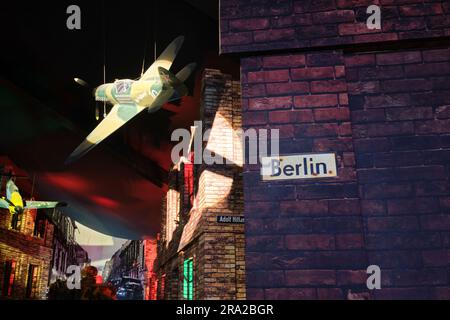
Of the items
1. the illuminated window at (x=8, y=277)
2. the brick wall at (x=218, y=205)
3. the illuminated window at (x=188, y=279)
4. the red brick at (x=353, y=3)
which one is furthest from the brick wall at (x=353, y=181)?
the illuminated window at (x=8, y=277)

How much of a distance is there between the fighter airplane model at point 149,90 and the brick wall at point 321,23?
308cm

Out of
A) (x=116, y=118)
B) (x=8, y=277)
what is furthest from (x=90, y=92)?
(x=8, y=277)

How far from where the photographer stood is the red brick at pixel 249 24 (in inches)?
106

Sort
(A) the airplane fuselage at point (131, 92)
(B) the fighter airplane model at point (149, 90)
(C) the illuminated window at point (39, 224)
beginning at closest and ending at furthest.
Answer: (B) the fighter airplane model at point (149, 90) < (A) the airplane fuselage at point (131, 92) < (C) the illuminated window at point (39, 224)

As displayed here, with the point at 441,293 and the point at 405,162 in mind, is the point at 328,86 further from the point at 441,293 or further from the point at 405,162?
the point at 441,293

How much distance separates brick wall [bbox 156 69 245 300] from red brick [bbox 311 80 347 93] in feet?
15.7

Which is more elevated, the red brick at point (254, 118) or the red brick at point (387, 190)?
the red brick at point (254, 118)

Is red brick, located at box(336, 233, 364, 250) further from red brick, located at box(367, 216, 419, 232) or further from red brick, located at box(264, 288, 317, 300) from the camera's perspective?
red brick, located at box(264, 288, 317, 300)

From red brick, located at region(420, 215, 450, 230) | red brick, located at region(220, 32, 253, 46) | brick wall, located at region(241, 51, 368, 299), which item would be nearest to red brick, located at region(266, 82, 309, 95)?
brick wall, located at region(241, 51, 368, 299)

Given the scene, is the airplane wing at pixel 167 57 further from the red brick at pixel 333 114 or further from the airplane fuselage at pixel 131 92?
the red brick at pixel 333 114

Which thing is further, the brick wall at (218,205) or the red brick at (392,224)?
the brick wall at (218,205)

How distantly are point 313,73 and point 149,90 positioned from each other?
4.06 meters

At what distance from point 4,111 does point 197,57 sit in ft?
16.1

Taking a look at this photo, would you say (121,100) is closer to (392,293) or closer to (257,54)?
(257,54)
